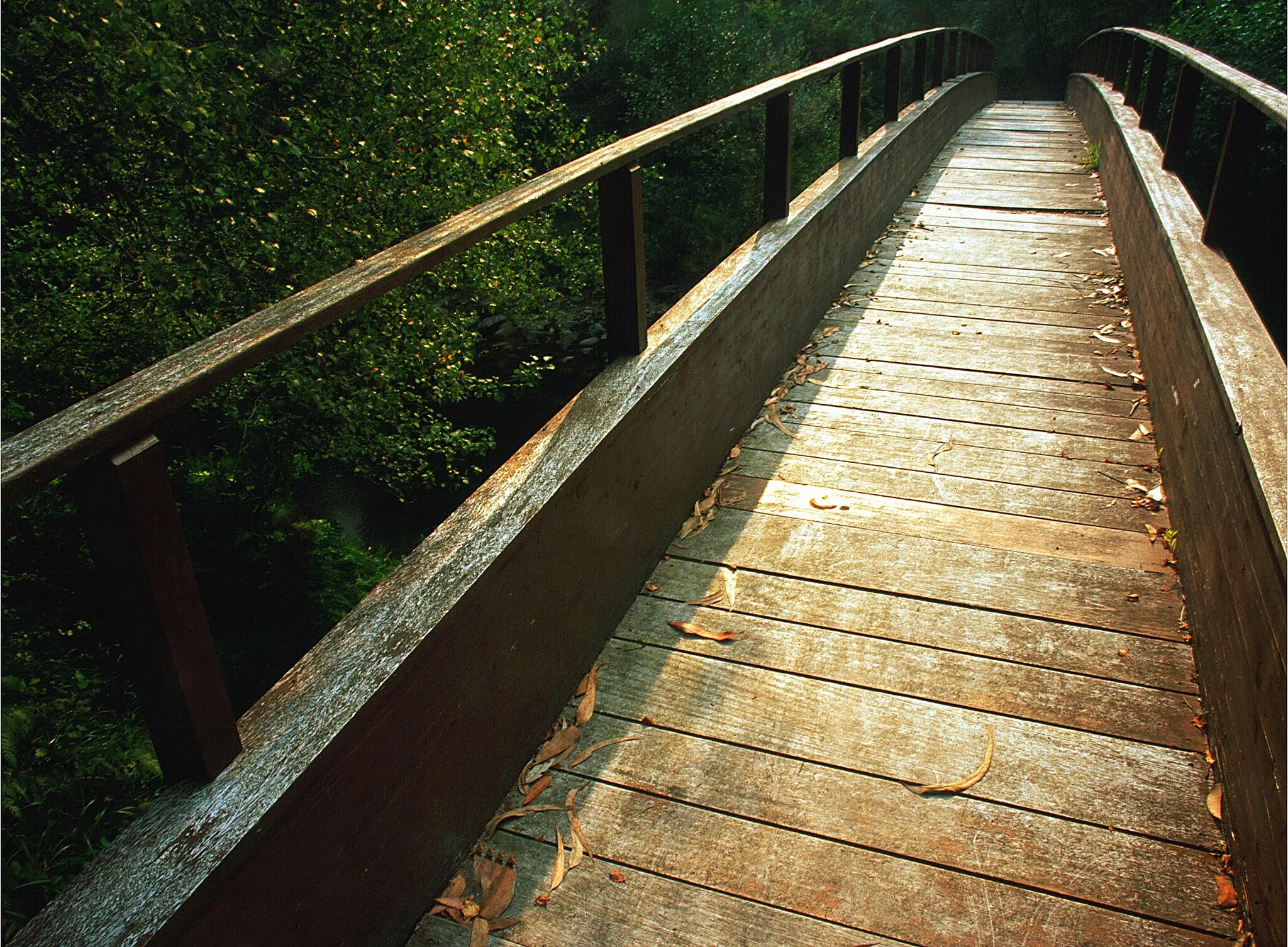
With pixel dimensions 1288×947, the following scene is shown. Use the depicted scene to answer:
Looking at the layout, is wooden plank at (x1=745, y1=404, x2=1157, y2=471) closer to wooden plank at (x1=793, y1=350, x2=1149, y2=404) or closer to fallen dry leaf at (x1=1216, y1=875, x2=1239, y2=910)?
wooden plank at (x1=793, y1=350, x2=1149, y2=404)

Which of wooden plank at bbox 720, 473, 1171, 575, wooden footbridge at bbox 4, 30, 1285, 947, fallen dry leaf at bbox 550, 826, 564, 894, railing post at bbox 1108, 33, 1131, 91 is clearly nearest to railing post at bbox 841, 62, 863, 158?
wooden footbridge at bbox 4, 30, 1285, 947

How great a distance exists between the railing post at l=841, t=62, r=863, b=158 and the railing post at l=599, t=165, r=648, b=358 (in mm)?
2892

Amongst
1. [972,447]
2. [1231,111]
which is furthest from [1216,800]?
[1231,111]

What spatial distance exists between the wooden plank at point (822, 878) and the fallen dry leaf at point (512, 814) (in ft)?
0.06

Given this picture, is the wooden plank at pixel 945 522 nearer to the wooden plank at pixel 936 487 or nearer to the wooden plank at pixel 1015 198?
the wooden plank at pixel 936 487

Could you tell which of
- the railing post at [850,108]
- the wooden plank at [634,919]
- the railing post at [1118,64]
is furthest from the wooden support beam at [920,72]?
the wooden plank at [634,919]

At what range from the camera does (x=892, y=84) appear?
6.72 meters

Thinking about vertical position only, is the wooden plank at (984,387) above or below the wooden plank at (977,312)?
below

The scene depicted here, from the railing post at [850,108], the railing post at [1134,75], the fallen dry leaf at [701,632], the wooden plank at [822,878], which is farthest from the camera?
the railing post at [1134,75]

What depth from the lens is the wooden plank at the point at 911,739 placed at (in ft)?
6.80

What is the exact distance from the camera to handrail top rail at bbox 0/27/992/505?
1121mm

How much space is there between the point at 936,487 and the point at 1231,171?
1.43 metres

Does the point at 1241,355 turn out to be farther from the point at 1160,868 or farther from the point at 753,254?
the point at 753,254

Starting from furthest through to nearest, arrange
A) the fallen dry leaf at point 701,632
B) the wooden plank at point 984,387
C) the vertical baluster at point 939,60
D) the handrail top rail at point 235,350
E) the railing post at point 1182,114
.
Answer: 1. the vertical baluster at point 939,60
2. the railing post at point 1182,114
3. the wooden plank at point 984,387
4. the fallen dry leaf at point 701,632
5. the handrail top rail at point 235,350
